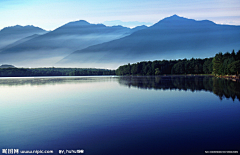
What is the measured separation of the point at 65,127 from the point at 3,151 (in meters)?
4.17

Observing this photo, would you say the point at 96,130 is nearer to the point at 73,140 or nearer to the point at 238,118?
the point at 73,140

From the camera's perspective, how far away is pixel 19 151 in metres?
10.1

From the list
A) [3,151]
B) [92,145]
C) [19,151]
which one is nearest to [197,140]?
[92,145]

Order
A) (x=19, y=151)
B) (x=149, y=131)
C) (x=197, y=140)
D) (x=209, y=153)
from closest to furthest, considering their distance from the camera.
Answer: (x=209, y=153) → (x=19, y=151) → (x=197, y=140) → (x=149, y=131)

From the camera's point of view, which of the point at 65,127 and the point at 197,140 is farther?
the point at 65,127

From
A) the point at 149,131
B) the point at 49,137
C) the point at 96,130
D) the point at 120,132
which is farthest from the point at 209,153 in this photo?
the point at 49,137

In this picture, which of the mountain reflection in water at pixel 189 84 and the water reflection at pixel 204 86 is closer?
the water reflection at pixel 204 86

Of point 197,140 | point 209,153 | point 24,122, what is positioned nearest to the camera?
point 209,153

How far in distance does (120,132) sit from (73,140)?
2651 mm

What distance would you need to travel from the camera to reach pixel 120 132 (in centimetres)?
1250

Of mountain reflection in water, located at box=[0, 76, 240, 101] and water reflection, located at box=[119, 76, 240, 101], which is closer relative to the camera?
water reflection, located at box=[119, 76, 240, 101]

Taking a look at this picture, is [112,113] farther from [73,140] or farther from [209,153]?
[209,153]

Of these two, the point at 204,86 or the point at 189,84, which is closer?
the point at 204,86

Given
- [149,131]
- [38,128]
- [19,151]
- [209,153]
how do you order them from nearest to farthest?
1. [209,153]
2. [19,151]
3. [149,131]
4. [38,128]
